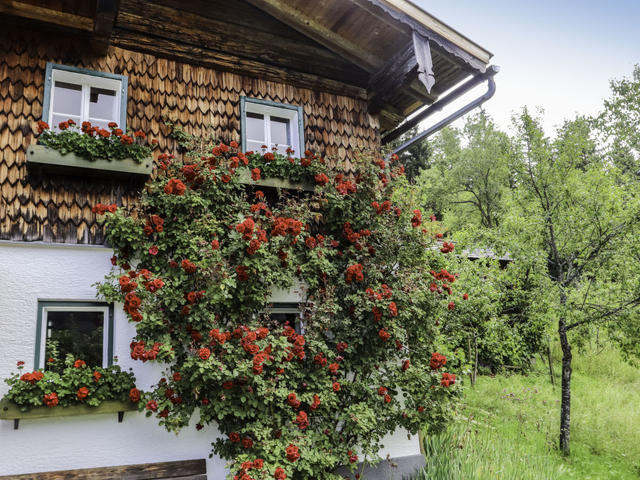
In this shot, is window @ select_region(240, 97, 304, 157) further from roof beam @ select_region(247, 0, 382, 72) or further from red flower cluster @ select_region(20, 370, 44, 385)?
red flower cluster @ select_region(20, 370, 44, 385)

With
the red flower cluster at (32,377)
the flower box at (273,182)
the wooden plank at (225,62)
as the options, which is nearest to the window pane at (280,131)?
the wooden plank at (225,62)

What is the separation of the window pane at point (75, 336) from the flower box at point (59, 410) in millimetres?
510

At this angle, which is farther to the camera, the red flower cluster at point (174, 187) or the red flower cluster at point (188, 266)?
the red flower cluster at point (174, 187)

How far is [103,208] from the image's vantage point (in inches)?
195

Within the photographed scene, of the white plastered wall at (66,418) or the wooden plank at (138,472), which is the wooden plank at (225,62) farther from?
the wooden plank at (138,472)

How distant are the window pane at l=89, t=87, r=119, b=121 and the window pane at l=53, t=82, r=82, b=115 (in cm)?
13

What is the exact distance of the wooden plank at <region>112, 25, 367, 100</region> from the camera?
6074mm

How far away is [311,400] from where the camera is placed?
205 inches

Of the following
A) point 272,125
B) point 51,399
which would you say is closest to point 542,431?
point 272,125

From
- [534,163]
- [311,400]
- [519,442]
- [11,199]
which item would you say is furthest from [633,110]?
[11,199]

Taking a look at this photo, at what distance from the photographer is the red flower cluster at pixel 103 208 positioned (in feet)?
16.1

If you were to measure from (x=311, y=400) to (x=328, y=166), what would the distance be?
3.17 m

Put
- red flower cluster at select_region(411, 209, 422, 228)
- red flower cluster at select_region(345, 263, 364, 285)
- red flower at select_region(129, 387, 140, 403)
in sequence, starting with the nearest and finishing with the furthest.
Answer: red flower at select_region(129, 387, 140, 403)
red flower cluster at select_region(345, 263, 364, 285)
red flower cluster at select_region(411, 209, 422, 228)

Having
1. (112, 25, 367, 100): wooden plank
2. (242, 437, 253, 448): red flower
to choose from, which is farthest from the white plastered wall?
(112, 25, 367, 100): wooden plank
